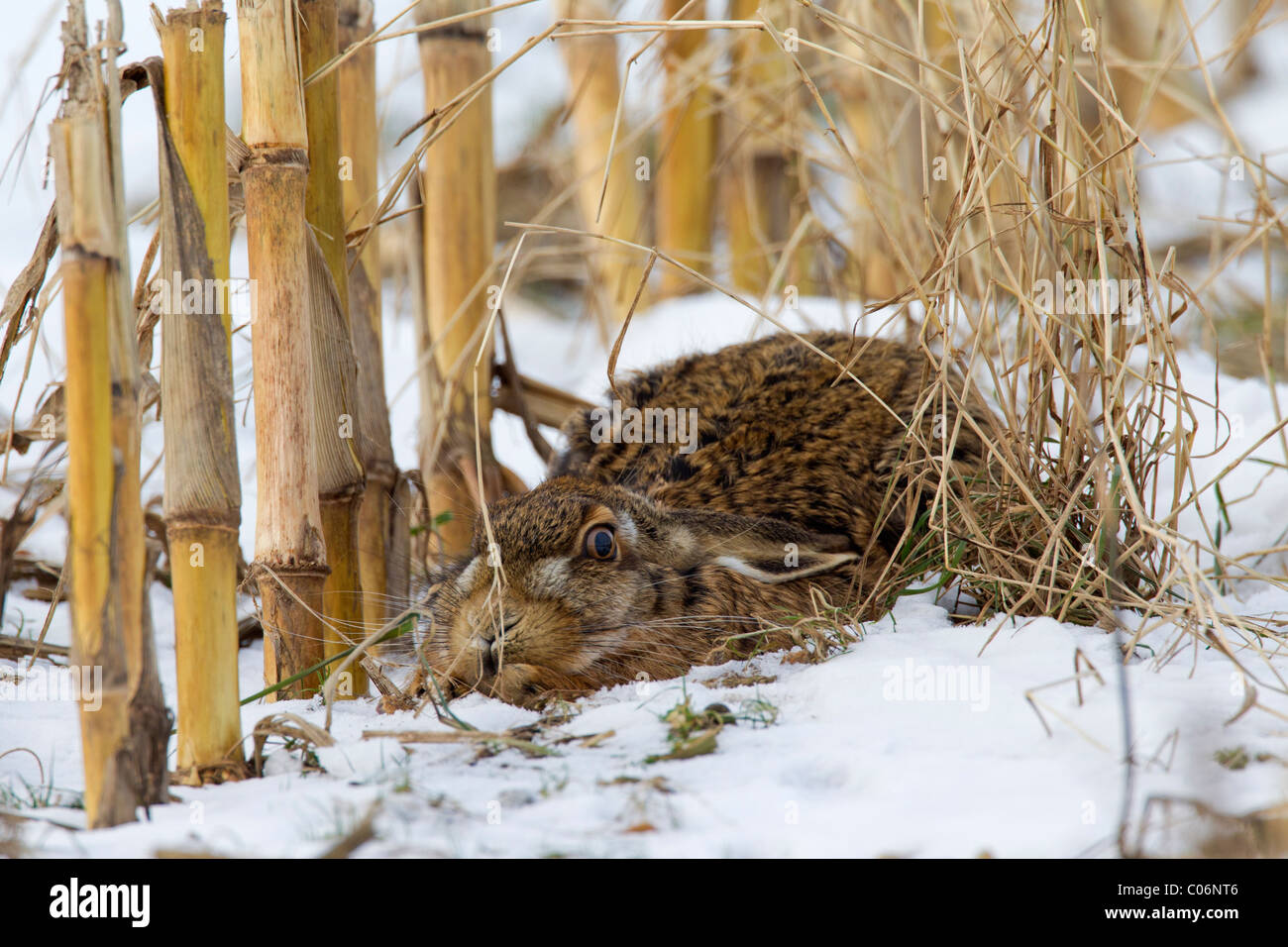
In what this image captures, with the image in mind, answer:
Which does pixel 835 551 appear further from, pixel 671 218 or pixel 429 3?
pixel 671 218

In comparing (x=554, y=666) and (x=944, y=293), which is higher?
(x=944, y=293)

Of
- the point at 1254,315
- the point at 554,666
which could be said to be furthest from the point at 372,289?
the point at 1254,315

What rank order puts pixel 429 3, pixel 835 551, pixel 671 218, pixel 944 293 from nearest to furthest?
pixel 944 293
pixel 835 551
pixel 429 3
pixel 671 218

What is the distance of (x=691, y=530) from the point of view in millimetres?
3359

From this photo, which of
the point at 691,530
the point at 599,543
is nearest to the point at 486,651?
the point at 599,543

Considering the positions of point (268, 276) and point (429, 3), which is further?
point (429, 3)

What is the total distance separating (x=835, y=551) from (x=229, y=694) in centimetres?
189

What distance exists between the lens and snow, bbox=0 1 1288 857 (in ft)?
6.11

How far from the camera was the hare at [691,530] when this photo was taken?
3025 millimetres

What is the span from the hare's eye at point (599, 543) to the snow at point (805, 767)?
42 cm

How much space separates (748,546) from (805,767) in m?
1.21

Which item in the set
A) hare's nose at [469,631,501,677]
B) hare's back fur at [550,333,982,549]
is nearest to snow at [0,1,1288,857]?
hare's nose at [469,631,501,677]

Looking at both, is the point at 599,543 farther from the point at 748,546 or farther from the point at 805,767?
the point at 805,767

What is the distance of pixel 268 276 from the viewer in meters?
2.70
